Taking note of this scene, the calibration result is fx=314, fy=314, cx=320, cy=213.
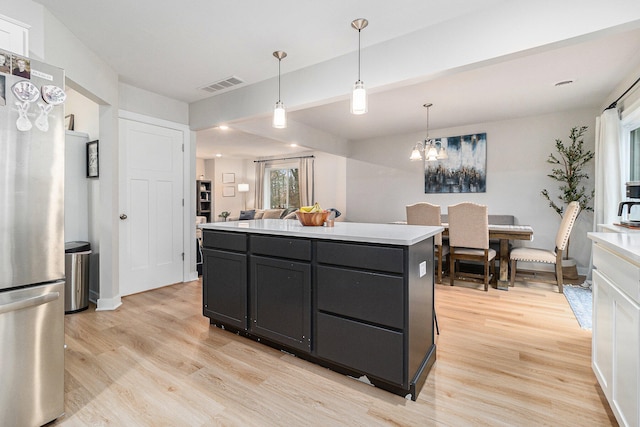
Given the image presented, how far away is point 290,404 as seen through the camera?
170 centimetres

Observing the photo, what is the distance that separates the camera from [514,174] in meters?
5.02

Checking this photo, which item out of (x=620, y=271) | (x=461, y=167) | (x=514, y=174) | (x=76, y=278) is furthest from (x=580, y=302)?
(x=76, y=278)

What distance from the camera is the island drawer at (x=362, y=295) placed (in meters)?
1.70

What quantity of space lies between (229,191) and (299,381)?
8.23 metres

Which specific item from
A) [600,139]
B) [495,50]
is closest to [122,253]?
[495,50]

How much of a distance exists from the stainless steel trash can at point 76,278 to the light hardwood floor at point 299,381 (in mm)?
382

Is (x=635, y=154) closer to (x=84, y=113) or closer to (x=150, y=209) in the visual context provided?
(x=150, y=209)

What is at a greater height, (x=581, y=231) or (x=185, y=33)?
(x=185, y=33)

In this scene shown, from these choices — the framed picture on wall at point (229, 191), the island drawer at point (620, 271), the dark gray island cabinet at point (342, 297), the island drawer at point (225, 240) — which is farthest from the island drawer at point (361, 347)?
the framed picture on wall at point (229, 191)

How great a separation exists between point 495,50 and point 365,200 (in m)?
4.57

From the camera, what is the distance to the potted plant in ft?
14.7

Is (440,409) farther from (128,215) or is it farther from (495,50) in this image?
(128,215)

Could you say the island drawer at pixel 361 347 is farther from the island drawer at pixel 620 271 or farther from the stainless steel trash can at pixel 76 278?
the stainless steel trash can at pixel 76 278

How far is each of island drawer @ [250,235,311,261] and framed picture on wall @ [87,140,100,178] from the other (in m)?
2.24
